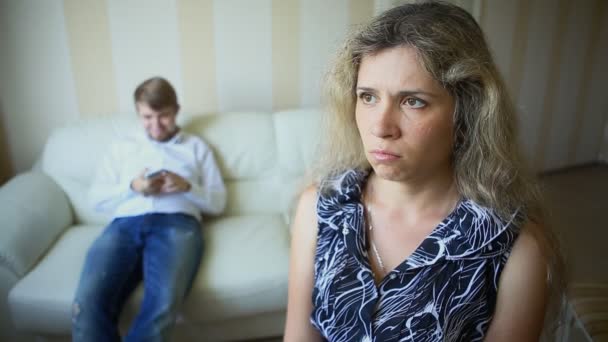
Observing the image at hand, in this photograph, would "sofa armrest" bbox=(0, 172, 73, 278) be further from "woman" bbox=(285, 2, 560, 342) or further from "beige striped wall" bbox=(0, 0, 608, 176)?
"woman" bbox=(285, 2, 560, 342)

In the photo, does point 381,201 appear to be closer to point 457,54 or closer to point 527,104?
point 457,54

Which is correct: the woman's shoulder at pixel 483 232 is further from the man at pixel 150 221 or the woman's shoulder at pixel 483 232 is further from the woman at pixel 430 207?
the man at pixel 150 221

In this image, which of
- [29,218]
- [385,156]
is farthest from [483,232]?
[29,218]

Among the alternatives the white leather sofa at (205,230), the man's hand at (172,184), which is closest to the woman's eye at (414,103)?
the white leather sofa at (205,230)

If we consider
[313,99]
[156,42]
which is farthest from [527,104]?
[156,42]

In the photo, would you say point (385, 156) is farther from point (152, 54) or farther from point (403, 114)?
point (152, 54)

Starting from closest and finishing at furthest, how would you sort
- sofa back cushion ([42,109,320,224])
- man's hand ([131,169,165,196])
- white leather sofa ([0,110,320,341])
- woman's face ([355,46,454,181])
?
woman's face ([355,46,454,181]), white leather sofa ([0,110,320,341]), man's hand ([131,169,165,196]), sofa back cushion ([42,109,320,224])

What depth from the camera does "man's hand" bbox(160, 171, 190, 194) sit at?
1.82 metres

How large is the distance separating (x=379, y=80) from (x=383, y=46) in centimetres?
7

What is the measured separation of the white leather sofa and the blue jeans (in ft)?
0.21

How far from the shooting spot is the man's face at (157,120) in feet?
6.14

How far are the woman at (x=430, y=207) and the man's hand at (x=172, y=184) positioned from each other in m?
1.02

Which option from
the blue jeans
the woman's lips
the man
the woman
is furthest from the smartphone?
the woman's lips

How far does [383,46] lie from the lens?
0.79m
